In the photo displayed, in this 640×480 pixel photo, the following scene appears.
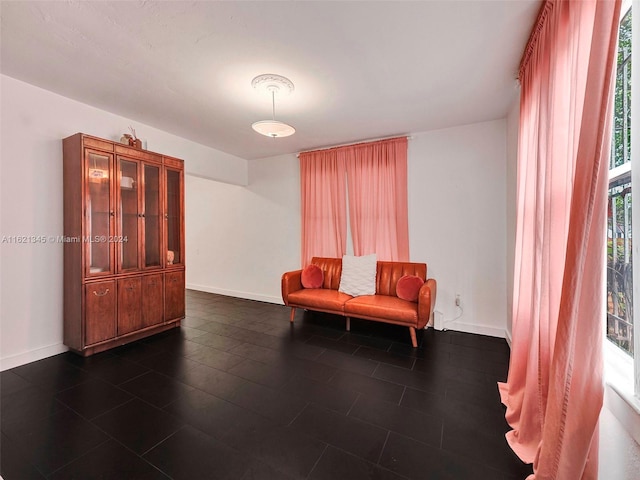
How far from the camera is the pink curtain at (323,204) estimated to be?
398cm

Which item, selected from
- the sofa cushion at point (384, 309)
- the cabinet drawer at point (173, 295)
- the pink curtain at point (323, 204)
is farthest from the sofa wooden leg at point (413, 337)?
the cabinet drawer at point (173, 295)

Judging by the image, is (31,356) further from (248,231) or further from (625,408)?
(625,408)

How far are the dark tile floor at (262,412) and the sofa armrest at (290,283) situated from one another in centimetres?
69

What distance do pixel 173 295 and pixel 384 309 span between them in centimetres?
265

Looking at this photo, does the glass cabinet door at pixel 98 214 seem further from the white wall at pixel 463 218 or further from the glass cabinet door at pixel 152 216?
the white wall at pixel 463 218

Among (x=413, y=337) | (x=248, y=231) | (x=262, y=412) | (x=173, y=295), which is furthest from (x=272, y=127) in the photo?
(x=248, y=231)

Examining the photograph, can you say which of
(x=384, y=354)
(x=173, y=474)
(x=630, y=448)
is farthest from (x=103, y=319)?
(x=630, y=448)

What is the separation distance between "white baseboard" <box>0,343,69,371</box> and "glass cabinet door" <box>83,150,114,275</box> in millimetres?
868

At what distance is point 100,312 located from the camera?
261 cm

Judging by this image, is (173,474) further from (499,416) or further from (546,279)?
(546,279)

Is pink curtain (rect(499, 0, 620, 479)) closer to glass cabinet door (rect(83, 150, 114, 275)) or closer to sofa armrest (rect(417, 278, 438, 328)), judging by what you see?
sofa armrest (rect(417, 278, 438, 328))

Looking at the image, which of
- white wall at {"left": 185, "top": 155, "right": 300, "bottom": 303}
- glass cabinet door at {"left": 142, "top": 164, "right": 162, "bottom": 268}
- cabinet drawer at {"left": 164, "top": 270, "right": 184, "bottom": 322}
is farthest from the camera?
white wall at {"left": 185, "top": 155, "right": 300, "bottom": 303}

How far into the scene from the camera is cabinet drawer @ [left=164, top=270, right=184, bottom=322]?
324 cm

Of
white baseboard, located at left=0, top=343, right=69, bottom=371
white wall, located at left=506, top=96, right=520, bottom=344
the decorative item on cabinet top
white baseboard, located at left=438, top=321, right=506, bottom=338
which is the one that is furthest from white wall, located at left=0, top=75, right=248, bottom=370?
white wall, located at left=506, top=96, right=520, bottom=344
